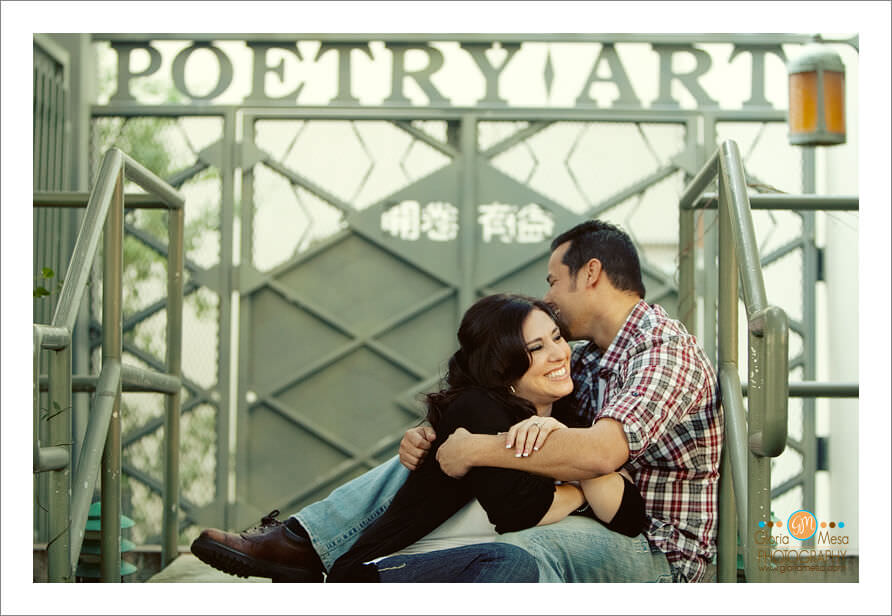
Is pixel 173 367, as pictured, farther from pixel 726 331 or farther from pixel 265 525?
pixel 726 331

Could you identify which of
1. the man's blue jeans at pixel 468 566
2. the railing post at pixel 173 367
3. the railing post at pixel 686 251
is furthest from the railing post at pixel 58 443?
the railing post at pixel 686 251

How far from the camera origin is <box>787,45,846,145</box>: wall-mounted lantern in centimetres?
306

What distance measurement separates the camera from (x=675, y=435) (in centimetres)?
214

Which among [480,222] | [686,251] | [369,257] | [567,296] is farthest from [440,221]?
[567,296]

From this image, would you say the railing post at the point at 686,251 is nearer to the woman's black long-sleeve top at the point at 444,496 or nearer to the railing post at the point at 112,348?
the woman's black long-sleeve top at the point at 444,496

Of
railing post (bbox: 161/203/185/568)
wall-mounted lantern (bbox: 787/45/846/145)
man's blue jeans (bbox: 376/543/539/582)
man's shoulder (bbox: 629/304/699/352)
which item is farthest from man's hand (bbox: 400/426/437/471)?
wall-mounted lantern (bbox: 787/45/846/145)

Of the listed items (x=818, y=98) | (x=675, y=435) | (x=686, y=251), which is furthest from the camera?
(x=818, y=98)

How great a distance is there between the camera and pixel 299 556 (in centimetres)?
212

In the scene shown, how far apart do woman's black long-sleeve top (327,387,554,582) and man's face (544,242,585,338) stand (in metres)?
0.38

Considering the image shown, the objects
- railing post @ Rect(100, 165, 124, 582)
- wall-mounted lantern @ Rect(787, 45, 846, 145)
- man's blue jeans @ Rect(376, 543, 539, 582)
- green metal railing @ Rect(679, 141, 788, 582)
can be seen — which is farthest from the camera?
wall-mounted lantern @ Rect(787, 45, 846, 145)

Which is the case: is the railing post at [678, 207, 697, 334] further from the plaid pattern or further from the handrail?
the plaid pattern

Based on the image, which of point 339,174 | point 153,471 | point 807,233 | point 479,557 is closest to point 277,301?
point 339,174

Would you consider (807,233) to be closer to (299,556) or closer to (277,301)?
(277,301)

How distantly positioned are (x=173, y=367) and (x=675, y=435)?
1.27m
